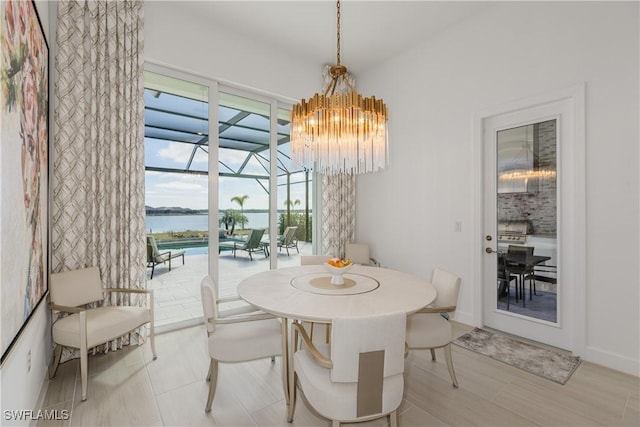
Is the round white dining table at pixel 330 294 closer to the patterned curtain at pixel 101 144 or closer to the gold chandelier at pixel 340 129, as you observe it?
the gold chandelier at pixel 340 129

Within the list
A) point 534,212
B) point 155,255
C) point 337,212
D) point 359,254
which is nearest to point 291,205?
point 337,212

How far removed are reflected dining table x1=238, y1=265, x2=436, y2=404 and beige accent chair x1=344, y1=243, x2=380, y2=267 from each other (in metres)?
1.74

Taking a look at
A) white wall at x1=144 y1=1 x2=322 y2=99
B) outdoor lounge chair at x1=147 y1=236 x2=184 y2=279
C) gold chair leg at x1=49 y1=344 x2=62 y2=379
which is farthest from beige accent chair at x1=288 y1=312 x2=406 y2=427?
white wall at x1=144 y1=1 x2=322 y2=99

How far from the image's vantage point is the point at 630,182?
2.31 metres

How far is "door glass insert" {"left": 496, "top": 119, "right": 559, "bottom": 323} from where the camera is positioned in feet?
9.23

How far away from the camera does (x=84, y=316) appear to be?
2.04 metres

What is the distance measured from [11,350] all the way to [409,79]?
449cm

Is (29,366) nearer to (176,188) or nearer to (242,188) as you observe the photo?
(176,188)

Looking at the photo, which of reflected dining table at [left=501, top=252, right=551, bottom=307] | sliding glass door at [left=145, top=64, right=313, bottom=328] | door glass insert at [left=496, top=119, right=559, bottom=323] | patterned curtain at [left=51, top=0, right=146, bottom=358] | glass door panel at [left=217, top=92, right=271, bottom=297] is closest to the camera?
patterned curtain at [left=51, top=0, right=146, bottom=358]

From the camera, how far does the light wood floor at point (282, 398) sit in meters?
1.83

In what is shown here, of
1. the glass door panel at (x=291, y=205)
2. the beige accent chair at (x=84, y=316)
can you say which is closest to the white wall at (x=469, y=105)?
the glass door panel at (x=291, y=205)

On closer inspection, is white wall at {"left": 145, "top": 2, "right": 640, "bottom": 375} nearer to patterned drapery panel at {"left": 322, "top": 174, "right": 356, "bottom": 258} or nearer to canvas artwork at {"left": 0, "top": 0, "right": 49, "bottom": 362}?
patterned drapery panel at {"left": 322, "top": 174, "right": 356, "bottom": 258}

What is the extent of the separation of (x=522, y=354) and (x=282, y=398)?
2.20m

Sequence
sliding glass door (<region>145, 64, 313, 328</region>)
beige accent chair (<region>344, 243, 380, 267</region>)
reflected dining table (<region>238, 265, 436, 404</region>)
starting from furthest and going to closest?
beige accent chair (<region>344, 243, 380, 267</region>), sliding glass door (<region>145, 64, 313, 328</region>), reflected dining table (<region>238, 265, 436, 404</region>)
